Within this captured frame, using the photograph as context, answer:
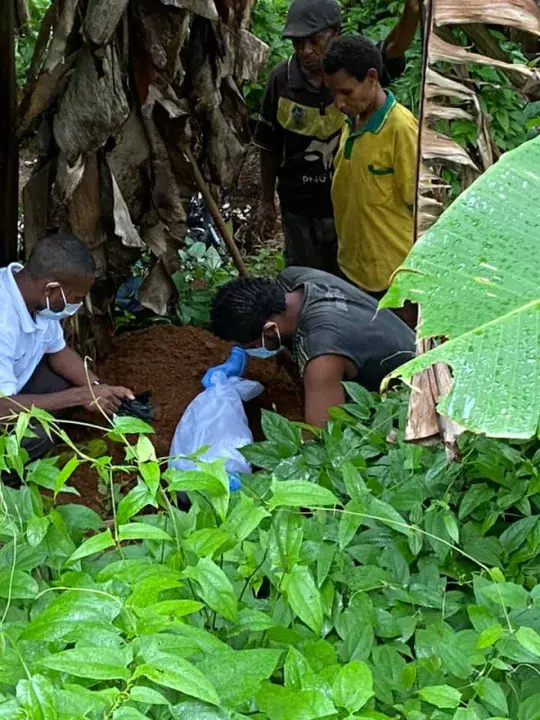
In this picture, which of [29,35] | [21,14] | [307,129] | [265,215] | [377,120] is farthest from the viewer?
[265,215]

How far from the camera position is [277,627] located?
1.33 m

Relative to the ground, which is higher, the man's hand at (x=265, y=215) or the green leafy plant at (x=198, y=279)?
the man's hand at (x=265, y=215)

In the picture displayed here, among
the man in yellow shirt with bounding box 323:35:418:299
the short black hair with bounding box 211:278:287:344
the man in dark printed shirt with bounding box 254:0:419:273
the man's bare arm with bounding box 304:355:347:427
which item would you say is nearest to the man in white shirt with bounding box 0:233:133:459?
the short black hair with bounding box 211:278:287:344

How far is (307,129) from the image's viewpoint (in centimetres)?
405

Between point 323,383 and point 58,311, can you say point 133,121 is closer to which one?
point 58,311

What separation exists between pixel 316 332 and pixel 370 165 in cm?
99

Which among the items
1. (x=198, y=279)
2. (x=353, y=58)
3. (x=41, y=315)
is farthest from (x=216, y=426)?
(x=198, y=279)

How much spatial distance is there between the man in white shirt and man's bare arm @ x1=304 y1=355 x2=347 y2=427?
2.42 feet

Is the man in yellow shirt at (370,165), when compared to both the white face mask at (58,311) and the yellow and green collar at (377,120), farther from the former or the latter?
the white face mask at (58,311)

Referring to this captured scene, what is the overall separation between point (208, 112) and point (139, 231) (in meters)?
0.62

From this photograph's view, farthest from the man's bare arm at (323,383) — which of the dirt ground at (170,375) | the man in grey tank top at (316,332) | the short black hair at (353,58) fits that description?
the short black hair at (353,58)

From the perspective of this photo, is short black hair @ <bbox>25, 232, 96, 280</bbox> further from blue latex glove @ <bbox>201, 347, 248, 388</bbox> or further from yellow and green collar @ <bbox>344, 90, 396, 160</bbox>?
yellow and green collar @ <bbox>344, 90, 396, 160</bbox>

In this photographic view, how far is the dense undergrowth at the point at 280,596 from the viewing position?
1.10m

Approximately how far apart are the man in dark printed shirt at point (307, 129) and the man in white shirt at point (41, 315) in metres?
1.56
